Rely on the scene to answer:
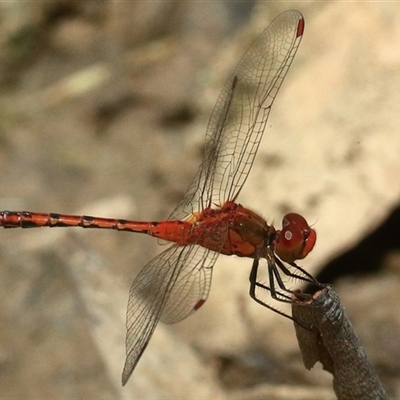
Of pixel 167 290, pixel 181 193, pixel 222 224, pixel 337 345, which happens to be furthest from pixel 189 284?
pixel 181 193

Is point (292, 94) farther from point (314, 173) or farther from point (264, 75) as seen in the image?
point (264, 75)

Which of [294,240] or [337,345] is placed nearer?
[337,345]

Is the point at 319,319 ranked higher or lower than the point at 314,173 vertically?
lower

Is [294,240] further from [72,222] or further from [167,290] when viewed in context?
[72,222]

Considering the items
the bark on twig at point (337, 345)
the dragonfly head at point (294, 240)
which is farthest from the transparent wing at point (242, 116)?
the bark on twig at point (337, 345)

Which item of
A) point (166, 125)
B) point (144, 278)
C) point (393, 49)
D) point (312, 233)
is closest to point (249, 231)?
point (312, 233)

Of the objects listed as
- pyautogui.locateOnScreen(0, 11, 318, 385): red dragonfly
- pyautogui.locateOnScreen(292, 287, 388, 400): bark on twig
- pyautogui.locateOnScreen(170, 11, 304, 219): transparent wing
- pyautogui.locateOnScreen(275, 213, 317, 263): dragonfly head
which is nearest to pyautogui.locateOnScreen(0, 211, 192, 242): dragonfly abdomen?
pyautogui.locateOnScreen(0, 11, 318, 385): red dragonfly
